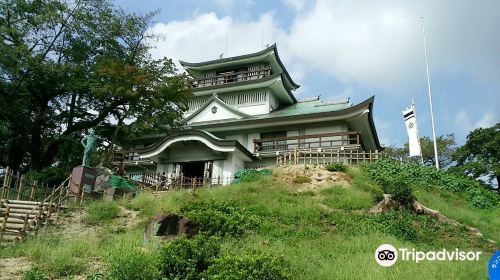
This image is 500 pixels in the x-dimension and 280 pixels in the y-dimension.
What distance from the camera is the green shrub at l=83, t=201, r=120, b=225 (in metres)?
15.8

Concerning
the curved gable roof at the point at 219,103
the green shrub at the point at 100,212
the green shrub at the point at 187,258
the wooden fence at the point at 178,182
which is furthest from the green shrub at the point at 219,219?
the curved gable roof at the point at 219,103

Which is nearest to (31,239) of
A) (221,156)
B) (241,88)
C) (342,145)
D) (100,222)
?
(100,222)

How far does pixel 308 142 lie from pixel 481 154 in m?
17.7

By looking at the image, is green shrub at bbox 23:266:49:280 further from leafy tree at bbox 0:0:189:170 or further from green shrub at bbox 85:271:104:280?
leafy tree at bbox 0:0:189:170

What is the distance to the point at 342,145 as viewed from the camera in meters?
25.8

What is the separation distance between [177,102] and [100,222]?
40.2ft

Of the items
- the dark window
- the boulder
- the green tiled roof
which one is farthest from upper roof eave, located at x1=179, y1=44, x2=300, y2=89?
the boulder

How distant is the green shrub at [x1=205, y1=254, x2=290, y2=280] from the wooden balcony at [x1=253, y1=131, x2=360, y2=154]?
17887mm

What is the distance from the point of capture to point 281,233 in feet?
43.5

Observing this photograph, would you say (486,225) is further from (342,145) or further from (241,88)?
(241,88)

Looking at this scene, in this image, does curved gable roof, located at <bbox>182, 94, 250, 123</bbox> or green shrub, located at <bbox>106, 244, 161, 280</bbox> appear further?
curved gable roof, located at <bbox>182, 94, 250, 123</bbox>

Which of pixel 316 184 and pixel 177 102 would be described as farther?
pixel 177 102

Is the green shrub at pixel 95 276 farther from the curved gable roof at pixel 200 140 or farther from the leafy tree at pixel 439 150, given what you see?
the leafy tree at pixel 439 150

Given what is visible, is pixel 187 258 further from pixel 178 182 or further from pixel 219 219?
pixel 178 182
